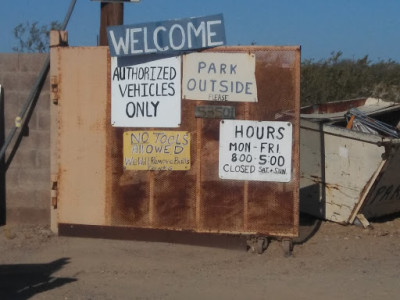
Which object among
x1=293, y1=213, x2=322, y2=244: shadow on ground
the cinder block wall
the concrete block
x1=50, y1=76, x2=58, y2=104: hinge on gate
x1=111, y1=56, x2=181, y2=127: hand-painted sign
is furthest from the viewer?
the concrete block

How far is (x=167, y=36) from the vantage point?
8.45 metres

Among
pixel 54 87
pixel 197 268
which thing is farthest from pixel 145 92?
pixel 197 268

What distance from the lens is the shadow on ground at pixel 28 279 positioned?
7.07 m

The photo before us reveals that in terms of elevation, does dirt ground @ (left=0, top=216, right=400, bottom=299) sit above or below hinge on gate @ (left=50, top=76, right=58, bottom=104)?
below

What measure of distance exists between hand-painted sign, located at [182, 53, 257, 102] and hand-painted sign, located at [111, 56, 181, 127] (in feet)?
0.52

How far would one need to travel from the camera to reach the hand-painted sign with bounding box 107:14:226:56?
27.3 ft

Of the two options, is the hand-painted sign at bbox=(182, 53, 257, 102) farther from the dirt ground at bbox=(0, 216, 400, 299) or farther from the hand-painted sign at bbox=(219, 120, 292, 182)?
the dirt ground at bbox=(0, 216, 400, 299)

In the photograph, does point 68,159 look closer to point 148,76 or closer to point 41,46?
point 148,76

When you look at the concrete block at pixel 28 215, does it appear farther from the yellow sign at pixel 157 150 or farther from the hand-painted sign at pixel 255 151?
the hand-painted sign at pixel 255 151

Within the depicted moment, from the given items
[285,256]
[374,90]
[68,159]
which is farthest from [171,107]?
[374,90]

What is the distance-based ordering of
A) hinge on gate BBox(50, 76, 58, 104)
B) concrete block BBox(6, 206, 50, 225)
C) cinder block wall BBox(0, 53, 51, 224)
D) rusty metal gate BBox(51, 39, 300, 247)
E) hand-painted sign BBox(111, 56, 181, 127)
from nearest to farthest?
rusty metal gate BBox(51, 39, 300, 247) → hand-painted sign BBox(111, 56, 181, 127) → hinge on gate BBox(50, 76, 58, 104) → cinder block wall BBox(0, 53, 51, 224) → concrete block BBox(6, 206, 50, 225)

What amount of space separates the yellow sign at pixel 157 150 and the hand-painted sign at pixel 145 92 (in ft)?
0.42

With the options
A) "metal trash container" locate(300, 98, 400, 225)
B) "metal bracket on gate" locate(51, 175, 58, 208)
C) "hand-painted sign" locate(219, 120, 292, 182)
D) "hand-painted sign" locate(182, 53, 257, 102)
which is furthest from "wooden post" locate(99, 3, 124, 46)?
"metal trash container" locate(300, 98, 400, 225)

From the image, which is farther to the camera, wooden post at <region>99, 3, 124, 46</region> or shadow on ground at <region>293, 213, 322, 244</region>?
wooden post at <region>99, 3, 124, 46</region>
